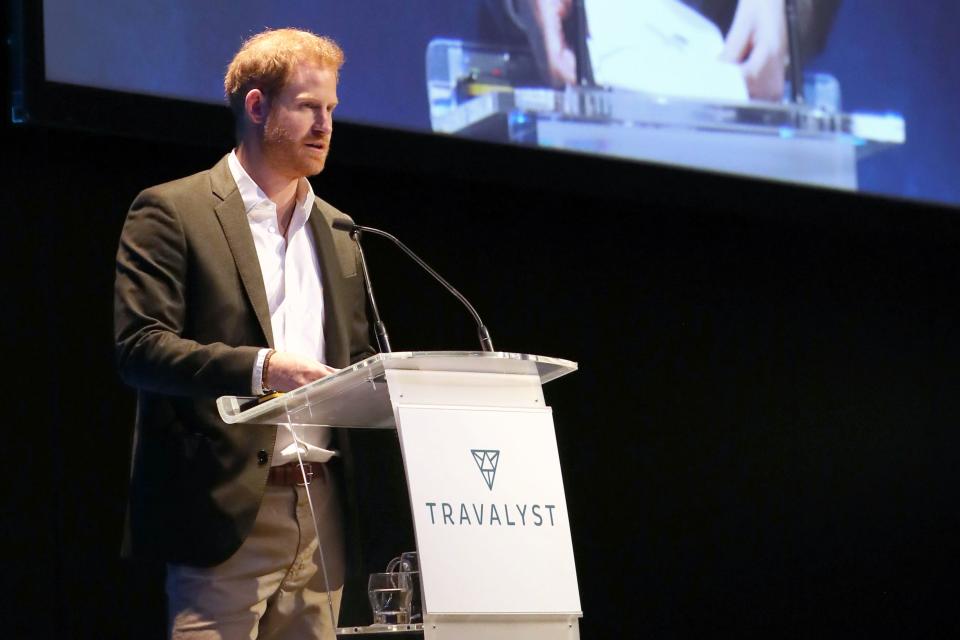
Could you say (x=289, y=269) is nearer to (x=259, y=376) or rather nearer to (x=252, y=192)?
(x=252, y=192)

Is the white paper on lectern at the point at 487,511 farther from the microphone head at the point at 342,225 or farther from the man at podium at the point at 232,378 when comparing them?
the microphone head at the point at 342,225

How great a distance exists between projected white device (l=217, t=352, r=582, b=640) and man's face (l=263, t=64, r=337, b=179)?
0.55 metres

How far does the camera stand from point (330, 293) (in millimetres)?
2369

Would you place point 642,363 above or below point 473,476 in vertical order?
above

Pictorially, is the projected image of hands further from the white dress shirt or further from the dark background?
the white dress shirt

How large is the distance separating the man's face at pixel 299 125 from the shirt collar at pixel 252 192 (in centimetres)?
4

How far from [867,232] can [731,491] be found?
1030 mm

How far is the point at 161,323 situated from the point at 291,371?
288 millimetres

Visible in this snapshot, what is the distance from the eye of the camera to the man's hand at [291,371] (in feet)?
6.54

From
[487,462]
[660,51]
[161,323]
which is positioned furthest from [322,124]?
[660,51]

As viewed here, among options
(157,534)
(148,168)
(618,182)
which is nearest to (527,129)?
(618,182)

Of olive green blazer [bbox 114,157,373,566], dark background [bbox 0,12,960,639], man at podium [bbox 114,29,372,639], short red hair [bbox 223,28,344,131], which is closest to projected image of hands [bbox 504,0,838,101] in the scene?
dark background [bbox 0,12,960,639]

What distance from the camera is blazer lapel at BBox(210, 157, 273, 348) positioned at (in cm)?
225

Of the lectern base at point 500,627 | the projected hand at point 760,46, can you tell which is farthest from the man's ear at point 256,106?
the projected hand at point 760,46
